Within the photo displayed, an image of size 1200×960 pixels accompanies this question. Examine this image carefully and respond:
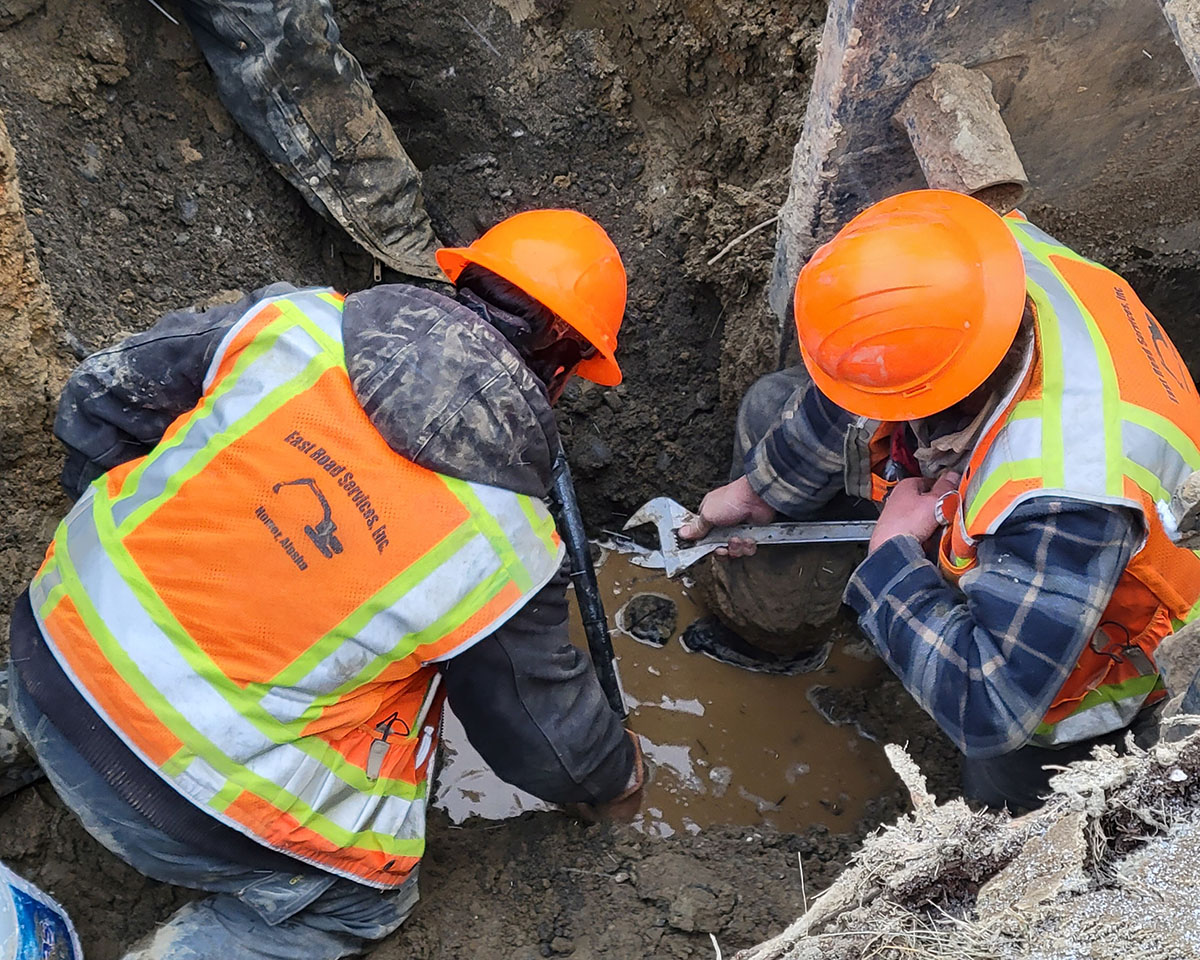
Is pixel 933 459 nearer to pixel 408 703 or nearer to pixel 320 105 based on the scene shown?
pixel 408 703

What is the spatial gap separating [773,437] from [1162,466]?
3.65ft

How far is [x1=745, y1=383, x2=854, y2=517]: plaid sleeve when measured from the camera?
2.66 meters

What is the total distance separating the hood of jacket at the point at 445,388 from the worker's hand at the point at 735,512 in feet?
3.59

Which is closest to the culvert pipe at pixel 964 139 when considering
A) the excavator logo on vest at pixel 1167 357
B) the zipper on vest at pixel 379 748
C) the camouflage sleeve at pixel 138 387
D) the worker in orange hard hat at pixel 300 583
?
the excavator logo on vest at pixel 1167 357

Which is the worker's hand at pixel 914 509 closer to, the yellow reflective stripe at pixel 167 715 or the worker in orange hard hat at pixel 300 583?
the worker in orange hard hat at pixel 300 583

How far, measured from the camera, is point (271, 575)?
1909mm

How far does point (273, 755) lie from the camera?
6.59 feet

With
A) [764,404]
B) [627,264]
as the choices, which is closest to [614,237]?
[627,264]

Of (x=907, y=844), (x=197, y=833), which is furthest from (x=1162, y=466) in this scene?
(x=197, y=833)

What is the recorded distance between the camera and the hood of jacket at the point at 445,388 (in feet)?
6.10

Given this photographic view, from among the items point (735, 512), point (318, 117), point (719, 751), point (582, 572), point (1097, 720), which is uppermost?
point (318, 117)

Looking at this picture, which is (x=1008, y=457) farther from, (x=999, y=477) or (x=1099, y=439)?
(x=1099, y=439)

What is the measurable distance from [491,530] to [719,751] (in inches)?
75.9

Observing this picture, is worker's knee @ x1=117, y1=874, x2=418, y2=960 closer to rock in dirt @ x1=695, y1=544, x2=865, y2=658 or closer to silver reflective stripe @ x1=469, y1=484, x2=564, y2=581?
silver reflective stripe @ x1=469, y1=484, x2=564, y2=581
